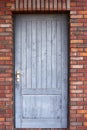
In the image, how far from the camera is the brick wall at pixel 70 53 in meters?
5.12

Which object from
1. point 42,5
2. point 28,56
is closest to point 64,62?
point 28,56

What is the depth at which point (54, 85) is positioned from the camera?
544 cm

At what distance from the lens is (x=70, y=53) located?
16.9 ft

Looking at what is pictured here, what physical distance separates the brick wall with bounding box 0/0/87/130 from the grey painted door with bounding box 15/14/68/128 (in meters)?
0.25

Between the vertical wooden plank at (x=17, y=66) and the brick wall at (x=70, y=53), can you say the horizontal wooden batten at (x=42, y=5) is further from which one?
the vertical wooden plank at (x=17, y=66)

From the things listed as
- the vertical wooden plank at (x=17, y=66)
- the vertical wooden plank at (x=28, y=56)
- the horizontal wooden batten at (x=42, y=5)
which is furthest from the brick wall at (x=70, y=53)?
the vertical wooden plank at (x=28, y=56)

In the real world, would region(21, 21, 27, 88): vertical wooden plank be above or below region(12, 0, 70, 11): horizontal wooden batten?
below

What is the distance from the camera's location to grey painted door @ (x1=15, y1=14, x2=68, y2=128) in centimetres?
539

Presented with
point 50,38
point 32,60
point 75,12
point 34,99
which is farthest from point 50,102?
point 75,12

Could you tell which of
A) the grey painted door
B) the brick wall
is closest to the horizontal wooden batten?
the brick wall

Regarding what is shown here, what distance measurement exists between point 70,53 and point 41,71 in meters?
0.67

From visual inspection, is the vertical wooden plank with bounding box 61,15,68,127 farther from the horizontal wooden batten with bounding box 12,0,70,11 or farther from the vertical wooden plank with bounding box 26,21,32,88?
the vertical wooden plank with bounding box 26,21,32,88

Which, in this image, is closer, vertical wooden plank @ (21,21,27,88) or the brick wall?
the brick wall

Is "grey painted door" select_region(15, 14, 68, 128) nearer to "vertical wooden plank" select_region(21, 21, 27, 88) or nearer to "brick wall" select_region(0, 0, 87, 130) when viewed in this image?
"vertical wooden plank" select_region(21, 21, 27, 88)
